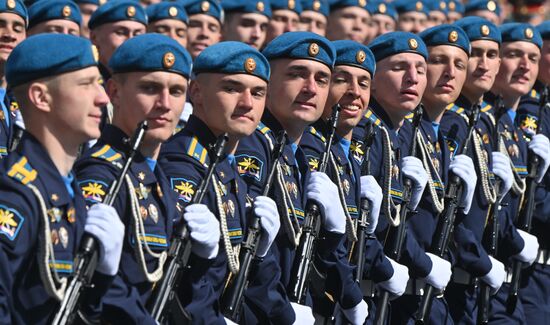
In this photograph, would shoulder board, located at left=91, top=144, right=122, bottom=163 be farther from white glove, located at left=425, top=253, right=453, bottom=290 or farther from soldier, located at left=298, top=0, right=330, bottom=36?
soldier, located at left=298, top=0, right=330, bottom=36

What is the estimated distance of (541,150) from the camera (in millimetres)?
11352

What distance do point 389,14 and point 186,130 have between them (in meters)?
9.09

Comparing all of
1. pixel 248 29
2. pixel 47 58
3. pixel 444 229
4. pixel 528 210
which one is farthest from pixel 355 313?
pixel 248 29

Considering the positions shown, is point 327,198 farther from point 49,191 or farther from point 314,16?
point 314,16

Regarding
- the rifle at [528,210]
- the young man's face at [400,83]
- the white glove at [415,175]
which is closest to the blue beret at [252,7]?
the rifle at [528,210]

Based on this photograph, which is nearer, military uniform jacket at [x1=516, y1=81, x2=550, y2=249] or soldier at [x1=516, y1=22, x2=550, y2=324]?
soldier at [x1=516, y1=22, x2=550, y2=324]

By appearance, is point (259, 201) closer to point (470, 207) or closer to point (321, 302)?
point (321, 302)

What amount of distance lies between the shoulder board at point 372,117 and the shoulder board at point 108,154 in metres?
3.03

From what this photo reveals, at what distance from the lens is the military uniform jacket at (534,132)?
1166 centimetres

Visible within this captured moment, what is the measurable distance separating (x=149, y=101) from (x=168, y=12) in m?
5.34

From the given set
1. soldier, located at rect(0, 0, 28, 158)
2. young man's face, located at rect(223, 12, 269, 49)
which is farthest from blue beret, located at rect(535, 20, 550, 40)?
soldier, located at rect(0, 0, 28, 158)

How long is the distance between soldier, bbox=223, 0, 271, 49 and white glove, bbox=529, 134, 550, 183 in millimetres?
3307

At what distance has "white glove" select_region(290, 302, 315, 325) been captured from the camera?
27.4ft

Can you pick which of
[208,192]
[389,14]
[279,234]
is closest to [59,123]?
[208,192]
